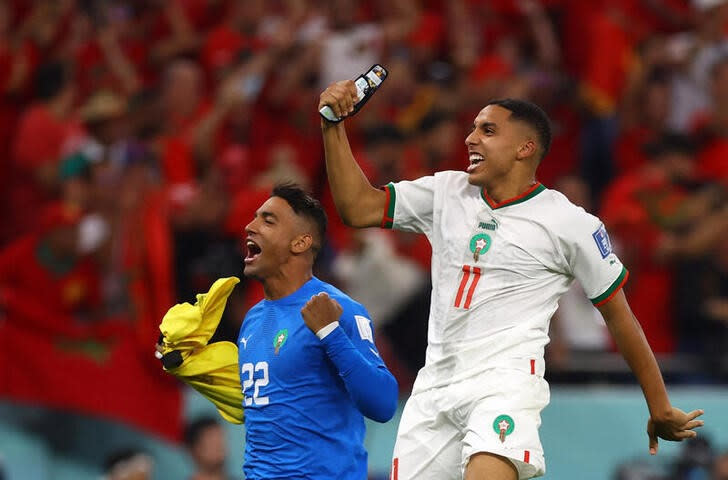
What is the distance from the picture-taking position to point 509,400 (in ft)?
16.4

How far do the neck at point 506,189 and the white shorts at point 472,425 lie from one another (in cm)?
68

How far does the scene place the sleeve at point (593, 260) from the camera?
515 cm

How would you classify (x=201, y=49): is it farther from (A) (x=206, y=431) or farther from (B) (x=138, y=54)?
(A) (x=206, y=431)

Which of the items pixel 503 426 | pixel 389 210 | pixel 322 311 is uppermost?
pixel 389 210

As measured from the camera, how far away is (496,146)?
5258mm

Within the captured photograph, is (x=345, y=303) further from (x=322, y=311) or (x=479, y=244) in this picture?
(x=479, y=244)

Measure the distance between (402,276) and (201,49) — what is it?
3.24 metres

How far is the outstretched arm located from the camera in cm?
521

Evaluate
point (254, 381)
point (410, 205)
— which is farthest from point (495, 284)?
point (254, 381)

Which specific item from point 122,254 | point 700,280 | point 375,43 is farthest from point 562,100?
point 122,254

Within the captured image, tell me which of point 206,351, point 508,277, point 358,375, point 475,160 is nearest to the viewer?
point 358,375

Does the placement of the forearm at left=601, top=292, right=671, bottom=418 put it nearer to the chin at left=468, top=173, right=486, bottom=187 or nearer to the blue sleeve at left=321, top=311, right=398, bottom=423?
the chin at left=468, top=173, right=486, bottom=187

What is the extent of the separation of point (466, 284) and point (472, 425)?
57 centimetres

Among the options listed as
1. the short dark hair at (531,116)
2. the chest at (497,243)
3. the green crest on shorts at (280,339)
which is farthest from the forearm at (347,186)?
the short dark hair at (531,116)
